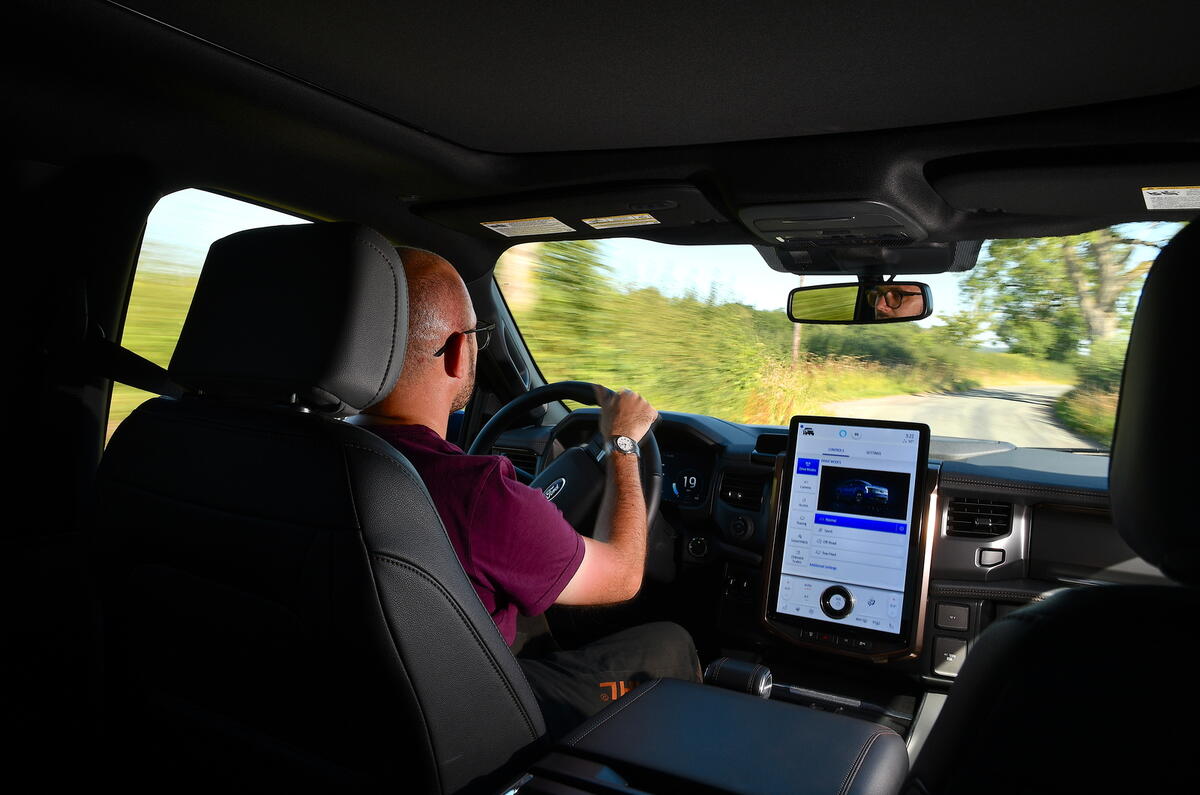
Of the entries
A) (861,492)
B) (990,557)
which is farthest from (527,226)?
(990,557)

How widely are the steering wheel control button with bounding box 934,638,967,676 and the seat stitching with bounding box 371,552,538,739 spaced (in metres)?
1.83

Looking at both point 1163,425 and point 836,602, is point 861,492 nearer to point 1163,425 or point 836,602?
point 836,602

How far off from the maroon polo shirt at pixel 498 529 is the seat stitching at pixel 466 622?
24cm

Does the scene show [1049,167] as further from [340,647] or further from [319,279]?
[340,647]

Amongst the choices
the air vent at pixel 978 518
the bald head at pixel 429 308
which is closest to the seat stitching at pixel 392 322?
the bald head at pixel 429 308

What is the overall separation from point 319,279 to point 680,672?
5.28 ft

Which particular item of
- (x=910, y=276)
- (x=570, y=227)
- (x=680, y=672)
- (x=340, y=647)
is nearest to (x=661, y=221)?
(x=570, y=227)

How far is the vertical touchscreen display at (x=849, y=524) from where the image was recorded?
293 centimetres

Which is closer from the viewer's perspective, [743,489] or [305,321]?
[305,321]

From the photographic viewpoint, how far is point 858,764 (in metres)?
1.49

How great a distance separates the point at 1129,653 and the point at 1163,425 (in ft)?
0.79

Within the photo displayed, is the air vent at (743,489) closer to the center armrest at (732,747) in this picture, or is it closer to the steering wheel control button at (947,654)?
the steering wheel control button at (947,654)

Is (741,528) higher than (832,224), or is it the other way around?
(832,224)

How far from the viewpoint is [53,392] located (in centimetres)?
274
